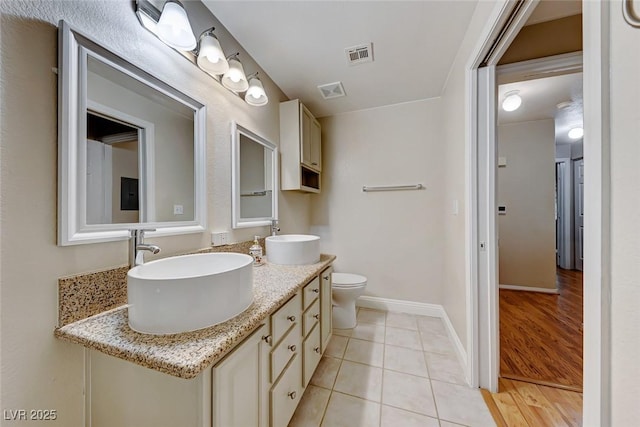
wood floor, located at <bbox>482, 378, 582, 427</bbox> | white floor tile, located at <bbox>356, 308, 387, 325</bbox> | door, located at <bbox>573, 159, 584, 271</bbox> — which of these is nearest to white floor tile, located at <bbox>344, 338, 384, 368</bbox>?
white floor tile, located at <bbox>356, 308, 387, 325</bbox>

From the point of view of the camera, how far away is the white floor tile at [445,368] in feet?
4.65

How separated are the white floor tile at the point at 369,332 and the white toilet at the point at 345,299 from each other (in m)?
0.07

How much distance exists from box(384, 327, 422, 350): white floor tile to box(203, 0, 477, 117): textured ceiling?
2.18 metres

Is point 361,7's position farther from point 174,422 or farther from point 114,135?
point 174,422

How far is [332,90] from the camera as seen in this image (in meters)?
2.06

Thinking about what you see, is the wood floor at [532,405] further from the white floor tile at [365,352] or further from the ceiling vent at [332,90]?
the ceiling vent at [332,90]

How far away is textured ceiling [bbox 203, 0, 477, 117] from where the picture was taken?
1254mm

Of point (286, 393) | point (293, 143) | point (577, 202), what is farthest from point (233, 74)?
point (577, 202)

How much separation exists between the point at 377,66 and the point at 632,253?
5.89ft

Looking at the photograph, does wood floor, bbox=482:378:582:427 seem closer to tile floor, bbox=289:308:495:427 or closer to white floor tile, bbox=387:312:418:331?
tile floor, bbox=289:308:495:427

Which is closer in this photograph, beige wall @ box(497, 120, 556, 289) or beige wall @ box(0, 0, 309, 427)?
beige wall @ box(0, 0, 309, 427)

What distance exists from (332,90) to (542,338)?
107 inches

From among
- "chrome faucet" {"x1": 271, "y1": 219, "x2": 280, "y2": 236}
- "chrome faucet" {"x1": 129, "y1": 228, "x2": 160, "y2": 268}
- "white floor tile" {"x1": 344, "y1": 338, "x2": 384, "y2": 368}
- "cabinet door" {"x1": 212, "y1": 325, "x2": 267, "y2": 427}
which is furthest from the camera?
"chrome faucet" {"x1": 271, "y1": 219, "x2": 280, "y2": 236}

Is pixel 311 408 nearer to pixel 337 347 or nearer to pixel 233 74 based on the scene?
pixel 337 347
